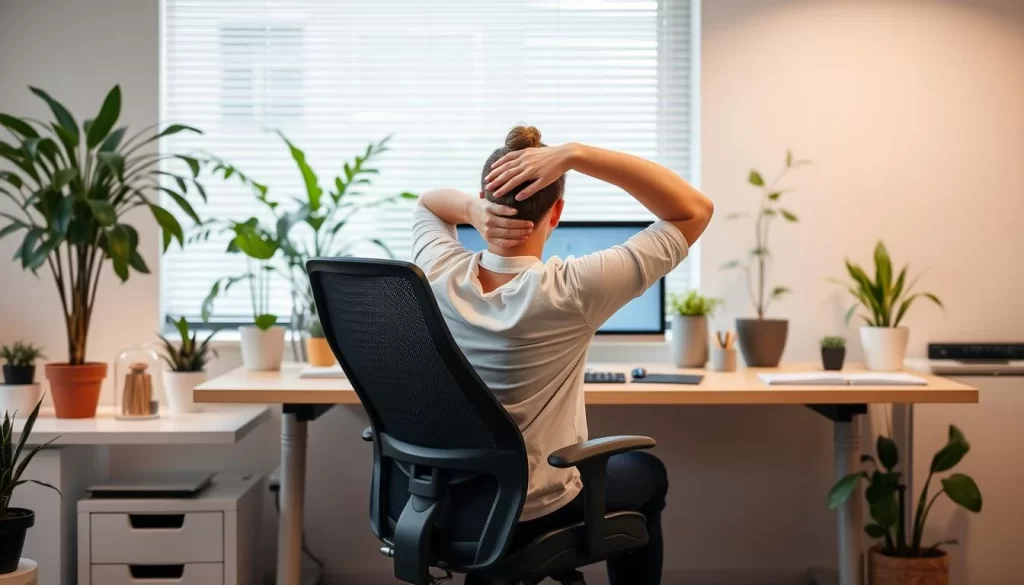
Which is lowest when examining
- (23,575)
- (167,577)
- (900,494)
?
(167,577)

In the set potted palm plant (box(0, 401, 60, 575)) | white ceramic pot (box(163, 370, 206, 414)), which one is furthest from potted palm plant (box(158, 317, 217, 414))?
potted palm plant (box(0, 401, 60, 575))

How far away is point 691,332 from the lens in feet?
11.0

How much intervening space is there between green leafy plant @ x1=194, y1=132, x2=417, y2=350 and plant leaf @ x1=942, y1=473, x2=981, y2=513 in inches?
73.7

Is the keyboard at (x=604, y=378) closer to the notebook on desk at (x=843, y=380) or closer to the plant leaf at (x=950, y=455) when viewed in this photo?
the notebook on desk at (x=843, y=380)

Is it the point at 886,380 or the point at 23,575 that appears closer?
the point at 23,575

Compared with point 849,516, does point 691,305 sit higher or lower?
higher

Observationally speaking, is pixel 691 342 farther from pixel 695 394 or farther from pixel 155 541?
pixel 155 541

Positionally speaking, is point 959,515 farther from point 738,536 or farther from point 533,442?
point 533,442

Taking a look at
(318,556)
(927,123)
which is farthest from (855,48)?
(318,556)

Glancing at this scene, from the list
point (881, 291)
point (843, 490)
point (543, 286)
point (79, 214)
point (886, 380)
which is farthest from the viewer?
point (881, 291)

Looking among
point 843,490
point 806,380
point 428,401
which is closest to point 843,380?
point 806,380

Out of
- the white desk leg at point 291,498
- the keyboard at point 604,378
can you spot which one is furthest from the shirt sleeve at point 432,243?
the white desk leg at point 291,498

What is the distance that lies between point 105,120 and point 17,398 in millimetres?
908

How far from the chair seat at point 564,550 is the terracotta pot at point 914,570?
137 cm
